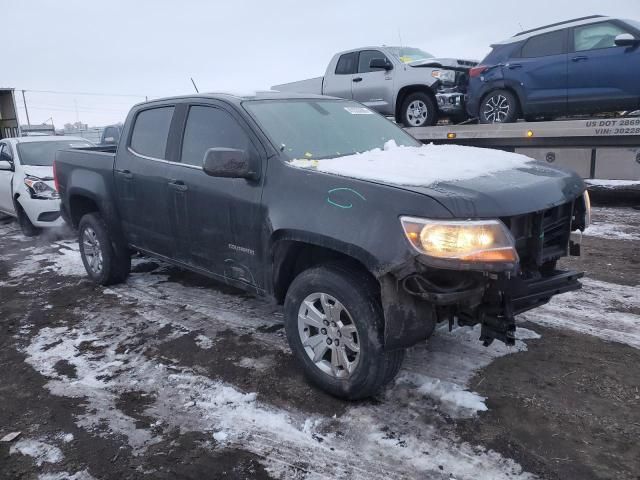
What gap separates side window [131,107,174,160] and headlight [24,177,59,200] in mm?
3738

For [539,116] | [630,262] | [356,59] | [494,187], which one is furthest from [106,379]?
[356,59]

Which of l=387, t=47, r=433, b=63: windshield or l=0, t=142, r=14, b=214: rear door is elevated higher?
l=387, t=47, r=433, b=63: windshield

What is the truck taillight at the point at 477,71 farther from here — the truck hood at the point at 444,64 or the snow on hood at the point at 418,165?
the snow on hood at the point at 418,165

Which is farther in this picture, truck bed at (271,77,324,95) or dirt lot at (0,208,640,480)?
truck bed at (271,77,324,95)

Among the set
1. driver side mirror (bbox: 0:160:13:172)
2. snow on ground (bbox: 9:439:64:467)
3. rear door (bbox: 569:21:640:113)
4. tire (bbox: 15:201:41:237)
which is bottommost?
snow on ground (bbox: 9:439:64:467)

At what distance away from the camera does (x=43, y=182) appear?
7.96 metres

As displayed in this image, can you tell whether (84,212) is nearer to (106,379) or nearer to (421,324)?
(106,379)

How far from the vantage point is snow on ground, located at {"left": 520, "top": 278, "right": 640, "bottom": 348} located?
12.9 feet

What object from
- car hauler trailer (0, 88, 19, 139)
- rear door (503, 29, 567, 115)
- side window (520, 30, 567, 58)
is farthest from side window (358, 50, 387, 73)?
car hauler trailer (0, 88, 19, 139)

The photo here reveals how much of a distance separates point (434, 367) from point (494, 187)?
4.59 feet

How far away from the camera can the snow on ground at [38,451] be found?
273cm

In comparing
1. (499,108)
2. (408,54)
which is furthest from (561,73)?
(408,54)

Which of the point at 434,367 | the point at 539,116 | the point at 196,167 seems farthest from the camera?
the point at 539,116

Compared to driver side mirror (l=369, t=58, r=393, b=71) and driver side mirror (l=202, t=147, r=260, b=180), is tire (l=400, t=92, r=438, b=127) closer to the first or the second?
driver side mirror (l=369, t=58, r=393, b=71)
